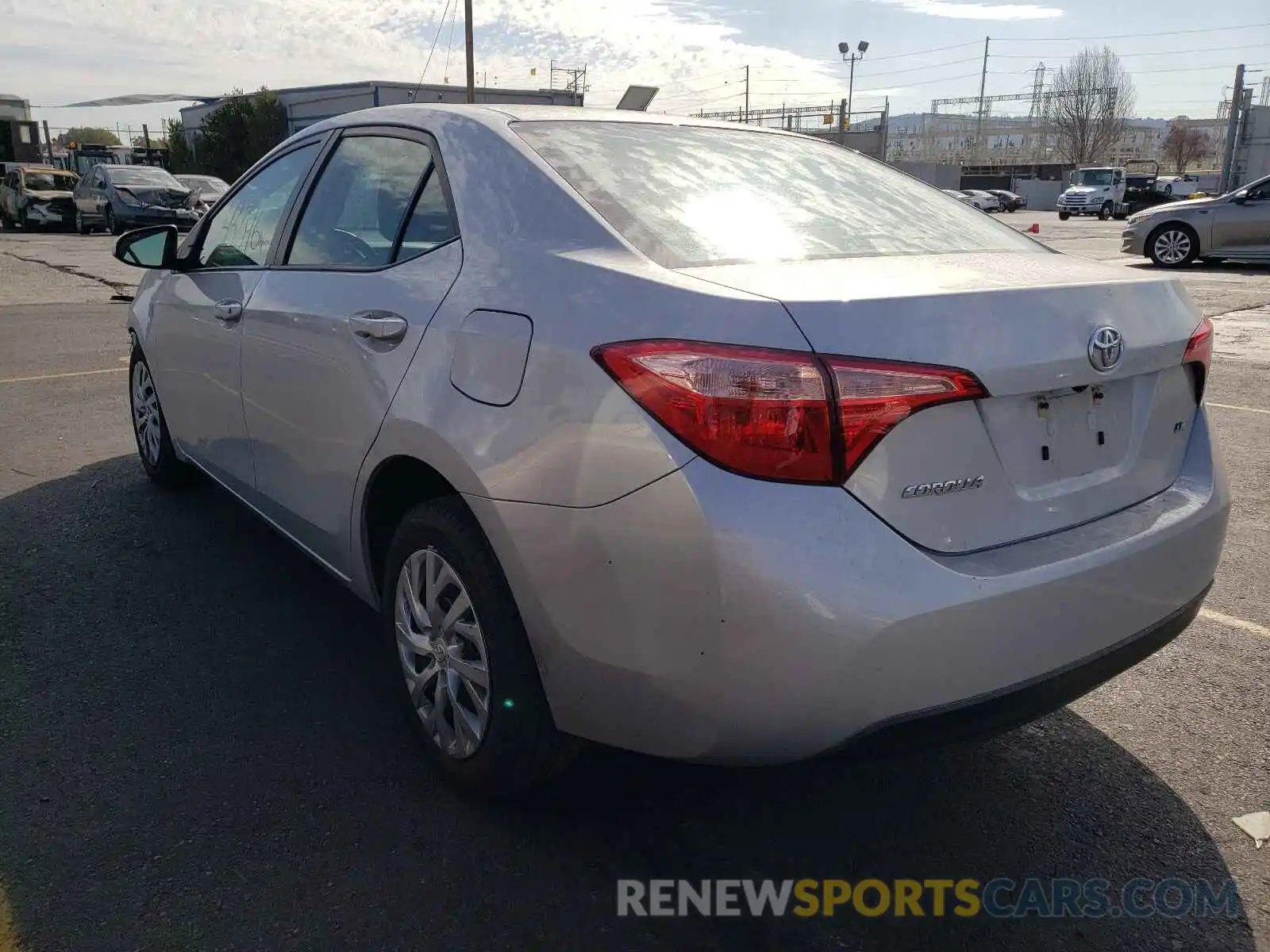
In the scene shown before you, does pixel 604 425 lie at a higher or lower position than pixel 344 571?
higher

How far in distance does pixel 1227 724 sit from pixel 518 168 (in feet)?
8.23

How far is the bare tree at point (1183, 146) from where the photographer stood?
106 metres

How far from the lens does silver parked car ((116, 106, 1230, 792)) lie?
189 cm

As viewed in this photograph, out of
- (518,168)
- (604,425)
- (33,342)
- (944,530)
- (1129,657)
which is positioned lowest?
(33,342)

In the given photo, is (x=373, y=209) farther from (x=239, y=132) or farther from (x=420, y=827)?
(x=239, y=132)

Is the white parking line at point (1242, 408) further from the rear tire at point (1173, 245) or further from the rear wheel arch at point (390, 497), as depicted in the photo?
the rear tire at point (1173, 245)

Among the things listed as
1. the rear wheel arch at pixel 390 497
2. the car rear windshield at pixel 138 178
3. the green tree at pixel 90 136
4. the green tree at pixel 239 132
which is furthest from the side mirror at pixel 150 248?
the green tree at pixel 90 136

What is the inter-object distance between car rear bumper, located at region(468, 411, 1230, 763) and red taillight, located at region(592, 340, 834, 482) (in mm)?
39

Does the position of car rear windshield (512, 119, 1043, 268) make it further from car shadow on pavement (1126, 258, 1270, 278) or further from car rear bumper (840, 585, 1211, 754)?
car shadow on pavement (1126, 258, 1270, 278)

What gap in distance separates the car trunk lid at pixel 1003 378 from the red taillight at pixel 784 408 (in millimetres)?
32

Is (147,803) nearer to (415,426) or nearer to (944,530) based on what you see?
(415,426)

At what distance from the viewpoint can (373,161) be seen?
3.19m

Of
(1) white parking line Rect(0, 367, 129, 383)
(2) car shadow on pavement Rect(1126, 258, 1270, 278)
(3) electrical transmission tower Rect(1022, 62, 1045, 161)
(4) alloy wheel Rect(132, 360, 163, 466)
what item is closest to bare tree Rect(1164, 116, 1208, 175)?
(3) electrical transmission tower Rect(1022, 62, 1045, 161)

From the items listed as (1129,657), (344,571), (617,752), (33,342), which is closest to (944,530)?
(1129,657)
